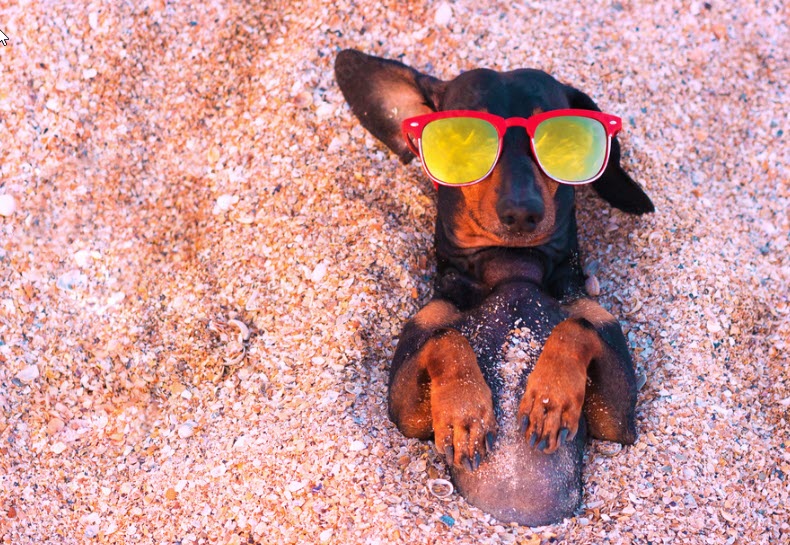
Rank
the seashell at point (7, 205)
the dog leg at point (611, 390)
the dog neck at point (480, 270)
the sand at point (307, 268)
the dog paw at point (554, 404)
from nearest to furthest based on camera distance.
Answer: the dog paw at point (554, 404), the dog leg at point (611, 390), the sand at point (307, 268), the dog neck at point (480, 270), the seashell at point (7, 205)

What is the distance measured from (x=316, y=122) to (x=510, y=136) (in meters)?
1.18

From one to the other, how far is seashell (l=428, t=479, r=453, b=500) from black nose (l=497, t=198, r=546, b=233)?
3.13ft

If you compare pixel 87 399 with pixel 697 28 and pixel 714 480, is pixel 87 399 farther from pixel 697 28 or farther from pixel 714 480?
pixel 697 28

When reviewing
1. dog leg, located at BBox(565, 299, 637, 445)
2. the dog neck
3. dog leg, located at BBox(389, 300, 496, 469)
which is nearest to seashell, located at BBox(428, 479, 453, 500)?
dog leg, located at BBox(389, 300, 496, 469)

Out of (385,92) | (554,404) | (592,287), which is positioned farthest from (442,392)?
(385,92)

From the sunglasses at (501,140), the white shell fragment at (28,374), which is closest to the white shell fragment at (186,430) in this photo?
the white shell fragment at (28,374)

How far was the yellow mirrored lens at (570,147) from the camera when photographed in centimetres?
274

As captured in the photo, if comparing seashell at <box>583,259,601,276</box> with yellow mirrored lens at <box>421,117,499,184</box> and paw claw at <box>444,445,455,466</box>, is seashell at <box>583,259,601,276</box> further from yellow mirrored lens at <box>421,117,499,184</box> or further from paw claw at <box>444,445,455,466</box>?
paw claw at <box>444,445,455,466</box>

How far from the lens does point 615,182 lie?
3180 millimetres

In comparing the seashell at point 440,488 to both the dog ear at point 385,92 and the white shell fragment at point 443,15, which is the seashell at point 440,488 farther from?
the white shell fragment at point 443,15

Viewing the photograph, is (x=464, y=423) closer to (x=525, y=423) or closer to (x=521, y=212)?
(x=525, y=423)

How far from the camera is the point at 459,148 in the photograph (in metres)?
2.76

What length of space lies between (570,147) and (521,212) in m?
0.36

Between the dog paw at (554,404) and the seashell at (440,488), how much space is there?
37 cm
